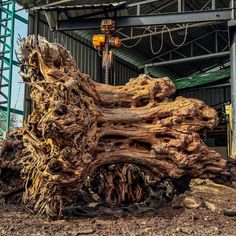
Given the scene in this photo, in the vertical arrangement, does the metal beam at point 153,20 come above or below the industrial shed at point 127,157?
above

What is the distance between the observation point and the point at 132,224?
4.04 m

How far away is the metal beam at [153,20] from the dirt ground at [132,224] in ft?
19.5

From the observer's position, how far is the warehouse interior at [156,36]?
32.4ft

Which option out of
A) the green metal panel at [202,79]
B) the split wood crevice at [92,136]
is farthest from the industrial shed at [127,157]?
the green metal panel at [202,79]

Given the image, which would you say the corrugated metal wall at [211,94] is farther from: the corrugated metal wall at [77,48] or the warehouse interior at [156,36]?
the corrugated metal wall at [77,48]

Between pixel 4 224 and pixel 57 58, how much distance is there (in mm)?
1893

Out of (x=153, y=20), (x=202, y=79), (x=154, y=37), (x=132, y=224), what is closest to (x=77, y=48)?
(x=154, y=37)

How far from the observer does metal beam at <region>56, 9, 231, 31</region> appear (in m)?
9.20

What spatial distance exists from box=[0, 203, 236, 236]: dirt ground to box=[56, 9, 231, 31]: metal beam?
5.95 meters

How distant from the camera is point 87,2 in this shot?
43.1 ft

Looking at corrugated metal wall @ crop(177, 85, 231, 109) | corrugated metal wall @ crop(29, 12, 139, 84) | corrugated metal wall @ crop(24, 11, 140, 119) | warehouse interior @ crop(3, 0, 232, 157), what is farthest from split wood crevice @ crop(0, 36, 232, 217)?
corrugated metal wall @ crop(177, 85, 231, 109)

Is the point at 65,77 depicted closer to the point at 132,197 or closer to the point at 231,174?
the point at 132,197

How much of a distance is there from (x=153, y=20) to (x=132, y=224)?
22.2 ft

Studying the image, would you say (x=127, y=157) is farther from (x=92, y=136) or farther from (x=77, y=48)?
(x=77, y=48)
